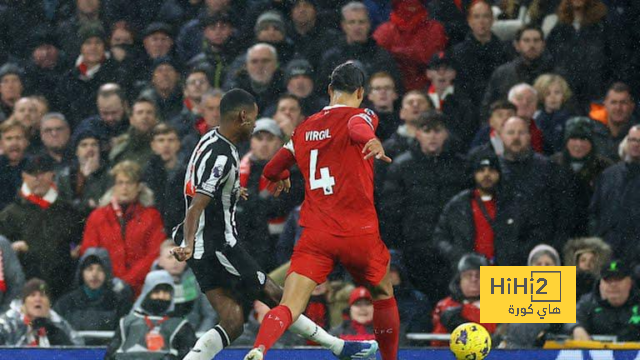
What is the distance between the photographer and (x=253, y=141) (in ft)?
36.7

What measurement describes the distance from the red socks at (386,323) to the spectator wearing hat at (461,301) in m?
2.32

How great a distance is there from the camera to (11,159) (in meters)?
12.2

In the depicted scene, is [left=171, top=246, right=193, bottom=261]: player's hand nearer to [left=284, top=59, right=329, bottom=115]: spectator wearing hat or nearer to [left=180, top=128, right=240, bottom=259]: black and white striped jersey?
[left=180, top=128, right=240, bottom=259]: black and white striped jersey

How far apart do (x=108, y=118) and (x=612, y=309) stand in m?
4.68

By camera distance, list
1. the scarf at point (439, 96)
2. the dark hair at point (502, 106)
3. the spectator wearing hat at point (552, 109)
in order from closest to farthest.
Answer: the dark hair at point (502, 106), the spectator wearing hat at point (552, 109), the scarf at point (439, 96)

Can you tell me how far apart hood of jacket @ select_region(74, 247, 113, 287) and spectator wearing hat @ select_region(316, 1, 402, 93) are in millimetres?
2288

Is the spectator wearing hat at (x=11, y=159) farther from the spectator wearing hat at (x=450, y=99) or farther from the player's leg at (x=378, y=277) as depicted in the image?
the player's leg at (x=378, y=277)

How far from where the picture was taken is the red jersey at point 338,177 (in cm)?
786

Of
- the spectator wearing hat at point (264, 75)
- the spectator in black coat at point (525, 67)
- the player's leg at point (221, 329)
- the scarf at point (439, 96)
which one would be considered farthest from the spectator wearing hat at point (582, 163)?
the player's leg at point (221, 329)

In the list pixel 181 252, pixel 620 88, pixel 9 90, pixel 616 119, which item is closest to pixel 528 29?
pixel 620 88

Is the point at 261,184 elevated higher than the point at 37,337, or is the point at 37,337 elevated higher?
the point at 261,184

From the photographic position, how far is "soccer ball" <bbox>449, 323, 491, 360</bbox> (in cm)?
834

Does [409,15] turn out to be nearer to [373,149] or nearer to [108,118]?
[108,118]

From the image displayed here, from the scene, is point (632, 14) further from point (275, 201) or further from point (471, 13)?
point (275, 201)
